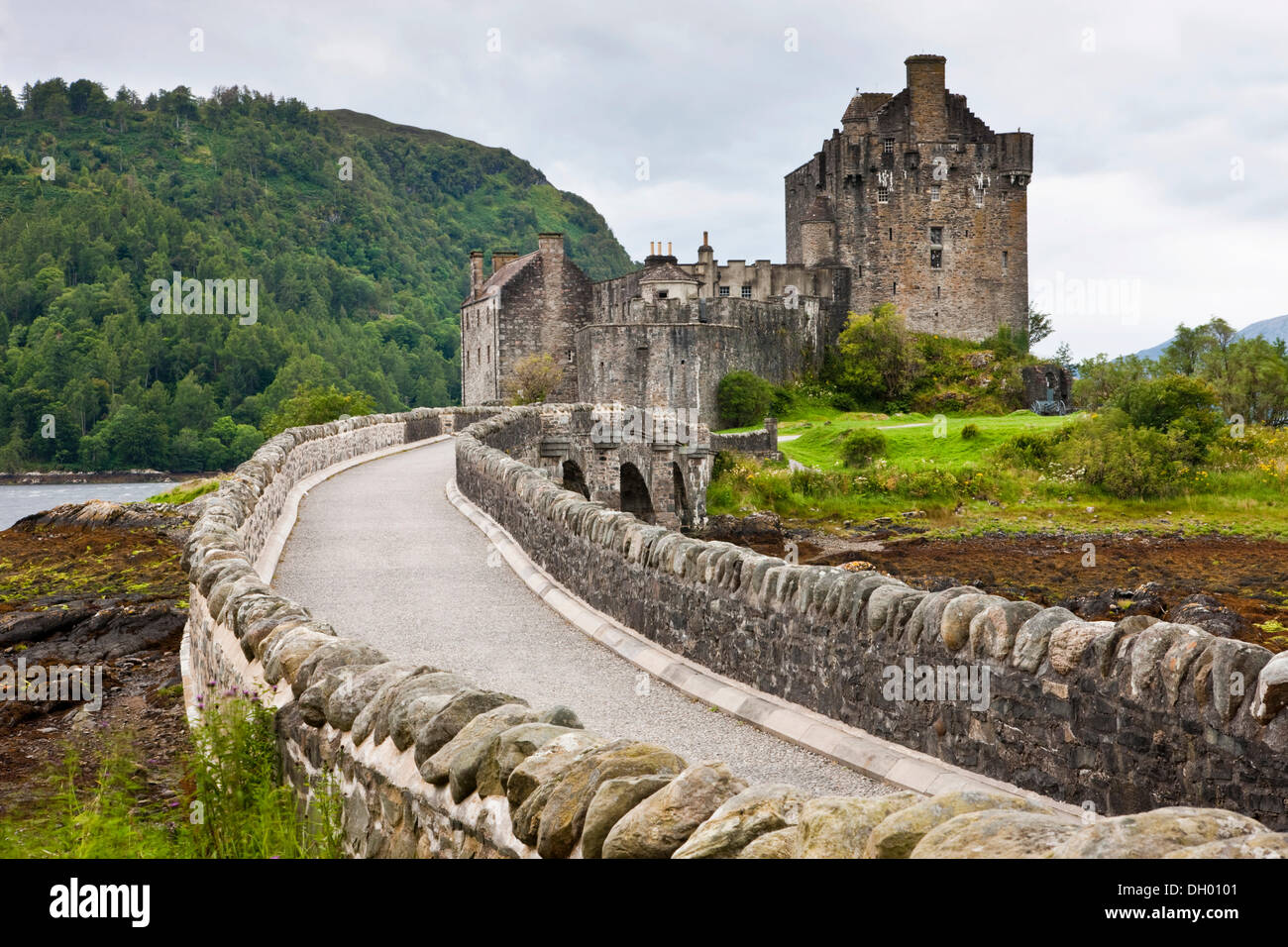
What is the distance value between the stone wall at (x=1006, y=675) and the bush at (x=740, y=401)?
148 feet

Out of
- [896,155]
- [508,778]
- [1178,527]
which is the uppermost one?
[896,155]

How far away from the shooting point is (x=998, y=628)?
19.3 ft

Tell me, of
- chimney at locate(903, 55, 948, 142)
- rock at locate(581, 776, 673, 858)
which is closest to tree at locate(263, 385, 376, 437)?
chimney at locate(903, 55, 948, 142)

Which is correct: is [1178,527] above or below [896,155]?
below

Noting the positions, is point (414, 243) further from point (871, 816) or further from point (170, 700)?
point (871, 816)

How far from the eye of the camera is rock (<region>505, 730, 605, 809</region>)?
13.1 ft

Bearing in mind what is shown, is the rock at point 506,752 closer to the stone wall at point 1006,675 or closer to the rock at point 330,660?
the rock at point 330,660

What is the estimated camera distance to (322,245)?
421 ft

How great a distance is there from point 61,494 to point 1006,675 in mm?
80862

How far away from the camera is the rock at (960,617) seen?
239 inches

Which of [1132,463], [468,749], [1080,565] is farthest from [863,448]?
[468,749]

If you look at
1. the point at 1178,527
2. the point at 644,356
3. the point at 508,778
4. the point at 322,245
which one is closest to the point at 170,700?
the point at 508,778
